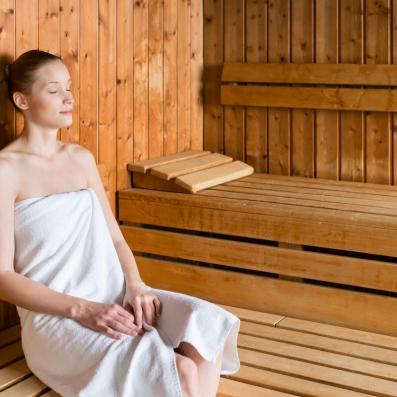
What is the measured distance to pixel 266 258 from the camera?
3289mm

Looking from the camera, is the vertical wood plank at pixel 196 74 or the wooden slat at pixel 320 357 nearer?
the wooden slat at pixel 320 357

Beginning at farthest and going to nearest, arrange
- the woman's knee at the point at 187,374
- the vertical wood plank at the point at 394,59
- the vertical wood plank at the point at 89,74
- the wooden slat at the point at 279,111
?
the wooden slat at the point at 279,111, the vertical wood plank at the point at 394,59, the vertical wood plank at the point at 89,74, the woman's knee at the point at 187,374

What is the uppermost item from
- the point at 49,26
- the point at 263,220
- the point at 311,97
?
the point at 49,26

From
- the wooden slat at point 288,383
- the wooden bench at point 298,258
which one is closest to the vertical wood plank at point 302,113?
the wooden bench at point 298,258

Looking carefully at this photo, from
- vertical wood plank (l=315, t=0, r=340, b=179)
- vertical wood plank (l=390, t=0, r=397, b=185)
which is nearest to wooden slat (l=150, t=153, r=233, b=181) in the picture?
vertical wood plank (l=315, t=0, r=340, b=179)

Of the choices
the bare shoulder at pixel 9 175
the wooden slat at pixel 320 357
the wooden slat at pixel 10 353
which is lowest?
the wooden slat at pixel 320 357

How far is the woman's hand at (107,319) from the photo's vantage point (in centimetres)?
224

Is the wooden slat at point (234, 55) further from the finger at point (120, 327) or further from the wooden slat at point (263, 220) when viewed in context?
the finger at point (120, 327)

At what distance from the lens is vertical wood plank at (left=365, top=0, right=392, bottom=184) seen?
381cm

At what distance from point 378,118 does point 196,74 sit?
1006 millimetres

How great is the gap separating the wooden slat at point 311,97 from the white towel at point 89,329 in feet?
5.45

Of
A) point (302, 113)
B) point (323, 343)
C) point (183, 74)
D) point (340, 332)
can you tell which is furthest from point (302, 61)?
point (323, 343)

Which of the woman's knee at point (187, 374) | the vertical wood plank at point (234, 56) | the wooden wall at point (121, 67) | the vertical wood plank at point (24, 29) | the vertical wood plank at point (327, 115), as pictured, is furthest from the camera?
the vertical wood plank at point (234, 56)

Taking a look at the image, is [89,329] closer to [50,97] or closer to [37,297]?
[37,297]
